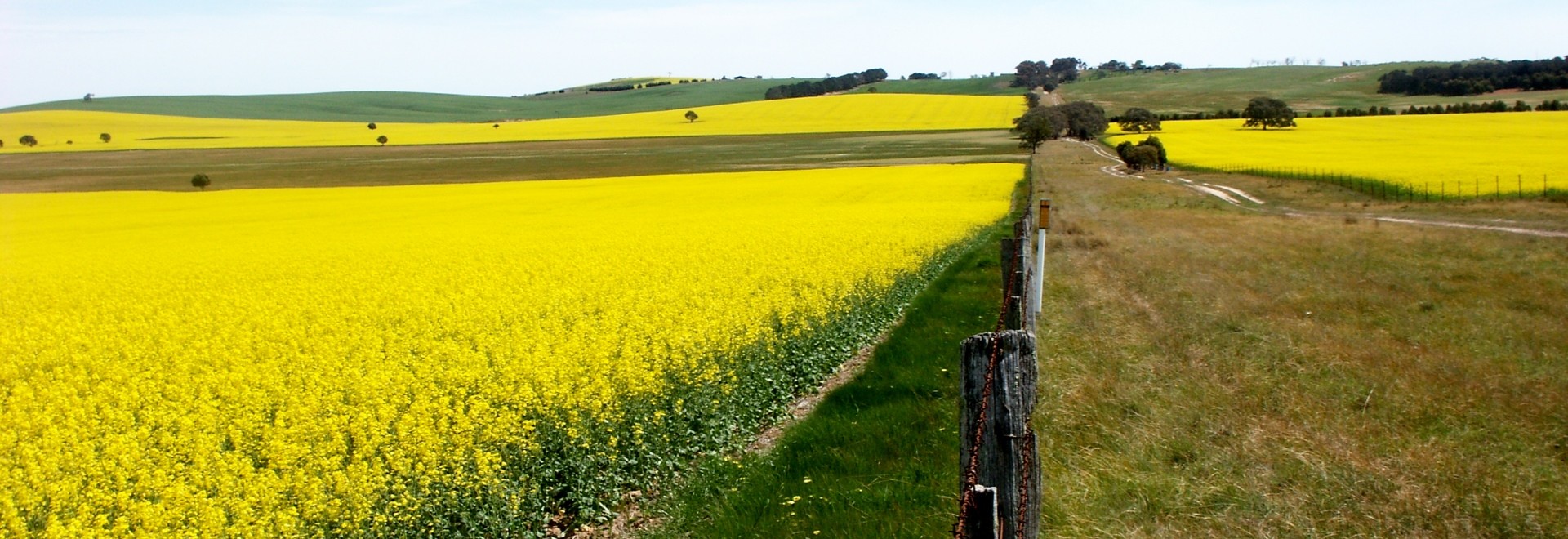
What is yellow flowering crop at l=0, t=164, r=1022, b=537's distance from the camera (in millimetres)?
5008

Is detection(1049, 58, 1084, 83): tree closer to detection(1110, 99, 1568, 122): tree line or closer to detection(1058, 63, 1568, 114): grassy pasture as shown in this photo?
detection(1058, 63, 1568, 114): grassy pasture

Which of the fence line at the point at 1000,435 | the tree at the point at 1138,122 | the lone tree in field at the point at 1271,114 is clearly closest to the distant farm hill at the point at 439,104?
the tree at the point at 1138,122

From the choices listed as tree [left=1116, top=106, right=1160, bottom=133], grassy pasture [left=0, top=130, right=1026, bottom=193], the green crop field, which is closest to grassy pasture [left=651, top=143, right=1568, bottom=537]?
grassy pasture [left=0, top=130, right=1026, bottom=193]

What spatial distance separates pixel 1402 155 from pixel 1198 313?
35345mm

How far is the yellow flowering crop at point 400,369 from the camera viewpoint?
5.01m

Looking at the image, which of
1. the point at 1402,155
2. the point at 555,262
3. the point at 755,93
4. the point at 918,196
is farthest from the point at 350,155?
the point at 755,93

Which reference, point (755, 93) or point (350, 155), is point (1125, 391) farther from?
point (755, 93)

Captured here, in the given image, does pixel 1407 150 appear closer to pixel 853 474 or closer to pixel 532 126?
pixel 853 474

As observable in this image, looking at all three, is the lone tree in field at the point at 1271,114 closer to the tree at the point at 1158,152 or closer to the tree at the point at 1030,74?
the tree at the point at 1158,152

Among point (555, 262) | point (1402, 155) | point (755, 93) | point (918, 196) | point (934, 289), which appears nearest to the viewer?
point (934, 289)

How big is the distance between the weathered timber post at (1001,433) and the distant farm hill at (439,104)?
126047 mm

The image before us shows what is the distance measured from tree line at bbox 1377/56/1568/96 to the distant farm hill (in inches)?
1601

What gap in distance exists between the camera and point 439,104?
158 meters

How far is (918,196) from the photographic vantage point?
31156 mm
